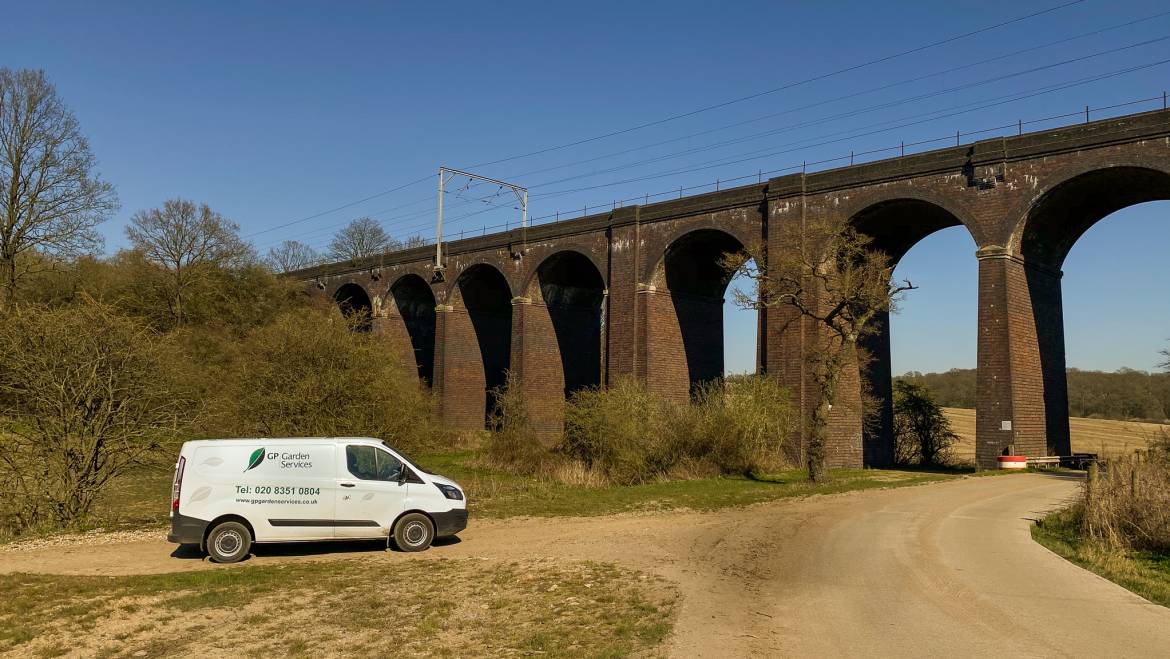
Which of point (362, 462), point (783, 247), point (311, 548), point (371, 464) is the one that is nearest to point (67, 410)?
point (311, 548)

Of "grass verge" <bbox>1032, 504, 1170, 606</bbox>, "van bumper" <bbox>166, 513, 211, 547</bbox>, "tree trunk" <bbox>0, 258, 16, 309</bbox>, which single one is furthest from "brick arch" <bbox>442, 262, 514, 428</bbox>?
"van bumper" <bbox>166, 513, 211, 547</bbox>

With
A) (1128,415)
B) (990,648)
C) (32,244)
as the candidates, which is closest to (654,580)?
(990,648)

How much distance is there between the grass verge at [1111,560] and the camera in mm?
9344

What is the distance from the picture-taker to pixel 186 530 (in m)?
11.0

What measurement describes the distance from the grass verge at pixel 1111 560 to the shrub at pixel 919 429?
74.6 ft

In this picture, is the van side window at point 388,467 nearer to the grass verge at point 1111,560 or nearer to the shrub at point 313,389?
the grass verge at point 1111,560

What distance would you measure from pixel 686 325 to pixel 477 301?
1562cm

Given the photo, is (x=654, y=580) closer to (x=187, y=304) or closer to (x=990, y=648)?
(x=990, y=648)

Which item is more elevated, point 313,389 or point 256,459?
point 313,389

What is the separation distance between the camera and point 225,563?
11.0 metres

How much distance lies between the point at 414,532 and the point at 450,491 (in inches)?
31.0

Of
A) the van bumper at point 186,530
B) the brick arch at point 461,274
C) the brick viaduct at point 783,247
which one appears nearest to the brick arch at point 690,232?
the brick viaduct at point 783,247

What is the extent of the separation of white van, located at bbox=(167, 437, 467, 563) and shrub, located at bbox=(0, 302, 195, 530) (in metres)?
3.33

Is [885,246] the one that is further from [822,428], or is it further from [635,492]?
[635,492]
